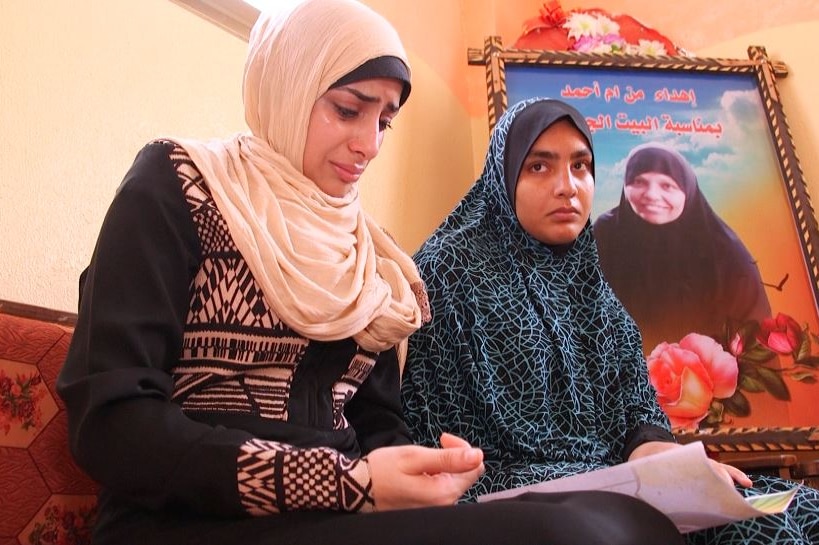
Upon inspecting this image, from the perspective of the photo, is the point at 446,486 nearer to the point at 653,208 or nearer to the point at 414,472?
the point at 414,472

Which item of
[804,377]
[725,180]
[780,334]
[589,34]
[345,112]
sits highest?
[589,34]

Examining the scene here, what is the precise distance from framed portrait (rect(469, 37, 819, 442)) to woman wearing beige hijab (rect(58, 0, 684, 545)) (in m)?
1.11

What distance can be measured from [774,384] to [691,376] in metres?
0.22

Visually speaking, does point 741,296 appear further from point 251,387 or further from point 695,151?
point 251,387

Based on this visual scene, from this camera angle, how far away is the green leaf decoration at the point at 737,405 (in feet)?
6.29

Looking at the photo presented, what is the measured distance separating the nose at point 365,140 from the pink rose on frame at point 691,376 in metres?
1.16

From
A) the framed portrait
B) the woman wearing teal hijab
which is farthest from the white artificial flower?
the woman wearing teal hijab

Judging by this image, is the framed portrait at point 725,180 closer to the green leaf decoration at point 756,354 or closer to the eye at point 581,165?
the green leaf decoration at point 756,354

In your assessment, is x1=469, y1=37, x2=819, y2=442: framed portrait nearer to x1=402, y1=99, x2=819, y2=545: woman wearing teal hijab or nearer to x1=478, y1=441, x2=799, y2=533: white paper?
x1=402, y1=99, x2=819, y2=545: woman wearing teal hijab

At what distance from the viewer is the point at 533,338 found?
1.34 m

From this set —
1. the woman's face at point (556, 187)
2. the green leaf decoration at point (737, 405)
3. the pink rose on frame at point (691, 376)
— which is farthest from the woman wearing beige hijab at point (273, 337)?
the green leaf decoration at point (737, 405)

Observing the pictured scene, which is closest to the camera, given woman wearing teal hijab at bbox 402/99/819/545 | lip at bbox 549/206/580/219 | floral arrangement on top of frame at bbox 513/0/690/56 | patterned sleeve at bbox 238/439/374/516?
patterned sleeve at bbox 238/439/374/516

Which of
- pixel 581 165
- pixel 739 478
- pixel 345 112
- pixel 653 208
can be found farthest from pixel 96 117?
pixel 653 208

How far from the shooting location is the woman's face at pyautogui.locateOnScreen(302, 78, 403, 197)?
3.37 feet
